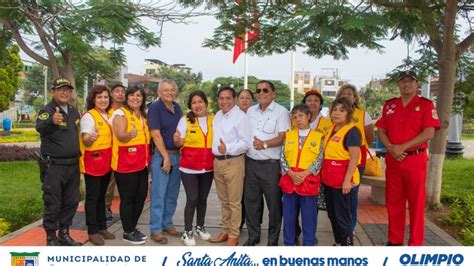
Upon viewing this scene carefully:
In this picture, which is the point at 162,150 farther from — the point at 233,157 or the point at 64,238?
the point at 64,238

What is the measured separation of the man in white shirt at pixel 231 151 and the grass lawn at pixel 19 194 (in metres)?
2.94

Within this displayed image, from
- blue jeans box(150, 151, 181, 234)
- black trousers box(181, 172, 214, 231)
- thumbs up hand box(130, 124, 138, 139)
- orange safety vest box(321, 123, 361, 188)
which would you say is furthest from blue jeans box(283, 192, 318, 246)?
thumbs up hand box(130, 124, 138, 139)

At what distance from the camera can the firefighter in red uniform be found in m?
4.41

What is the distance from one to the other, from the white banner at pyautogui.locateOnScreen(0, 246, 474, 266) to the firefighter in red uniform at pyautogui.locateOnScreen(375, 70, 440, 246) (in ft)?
4.19

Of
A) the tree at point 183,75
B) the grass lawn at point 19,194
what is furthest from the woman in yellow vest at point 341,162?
the tree at point 183,75

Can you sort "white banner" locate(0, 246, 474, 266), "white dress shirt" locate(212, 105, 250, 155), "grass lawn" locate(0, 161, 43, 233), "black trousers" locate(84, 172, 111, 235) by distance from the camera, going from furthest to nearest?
"grass lawn" locate(0, 161, 43, 233) → "black trousers" locate(84, 172, 111, 235) → "white dress shirt" locate(212, 105, 250, 155) → "white banner" locate(0, 246, 474, 266)

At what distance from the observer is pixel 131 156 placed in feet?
14.7

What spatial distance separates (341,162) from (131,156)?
2117mm

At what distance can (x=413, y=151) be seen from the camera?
4.43 metres

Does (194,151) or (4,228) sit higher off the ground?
(194,151)

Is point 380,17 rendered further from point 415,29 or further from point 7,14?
point 7,14

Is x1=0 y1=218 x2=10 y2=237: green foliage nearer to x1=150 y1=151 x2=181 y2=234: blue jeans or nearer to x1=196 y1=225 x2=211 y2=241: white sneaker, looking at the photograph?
x1=150 y1=151 x2=181 y2=234: blue jeans

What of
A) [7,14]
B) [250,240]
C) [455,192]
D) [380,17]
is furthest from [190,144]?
[455,192]

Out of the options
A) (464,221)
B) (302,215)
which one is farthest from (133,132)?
(464,221)
